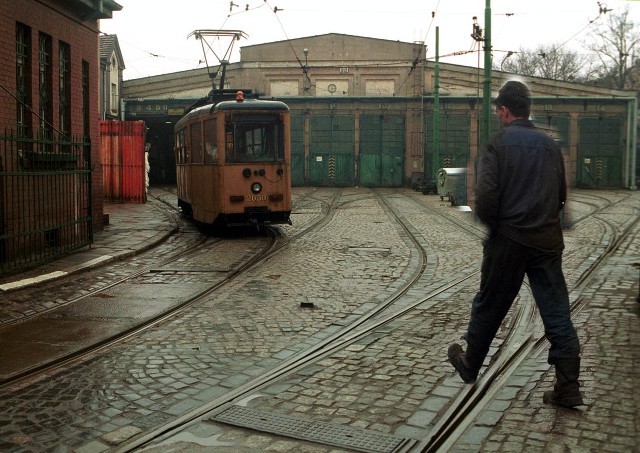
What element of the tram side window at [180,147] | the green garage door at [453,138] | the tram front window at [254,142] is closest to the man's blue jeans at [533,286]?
the tram front window at [254,142]

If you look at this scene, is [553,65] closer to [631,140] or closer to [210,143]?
[631,140]

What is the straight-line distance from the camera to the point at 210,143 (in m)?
16.1

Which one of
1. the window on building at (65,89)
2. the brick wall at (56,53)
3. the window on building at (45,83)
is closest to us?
the brick wall at (56,53)

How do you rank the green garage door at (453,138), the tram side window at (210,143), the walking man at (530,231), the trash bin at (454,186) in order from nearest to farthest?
the walking man at (530,231) < the tram side window at (210,143) < the trash bin at (454,186) < the green garage door at (453,138)

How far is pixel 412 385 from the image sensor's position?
Result: 5465 mm

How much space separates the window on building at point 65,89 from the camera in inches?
571

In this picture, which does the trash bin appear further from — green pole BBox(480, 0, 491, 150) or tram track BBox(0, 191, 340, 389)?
tram track BBox(0, 191, 340, 389)

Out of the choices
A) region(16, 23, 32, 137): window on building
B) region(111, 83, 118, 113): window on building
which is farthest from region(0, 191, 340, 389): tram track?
region(111, 83, 118, 113): window on building

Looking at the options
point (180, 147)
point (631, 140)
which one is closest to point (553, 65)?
point (631, 140)

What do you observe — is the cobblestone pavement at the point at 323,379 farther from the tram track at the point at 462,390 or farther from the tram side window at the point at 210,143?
the tram side window at the point at 210,143

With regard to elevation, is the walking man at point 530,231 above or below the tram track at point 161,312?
above

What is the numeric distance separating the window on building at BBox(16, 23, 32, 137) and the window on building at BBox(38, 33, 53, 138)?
0.63 m

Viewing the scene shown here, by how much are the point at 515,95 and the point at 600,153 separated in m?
44.0

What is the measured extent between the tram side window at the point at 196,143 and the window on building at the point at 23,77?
15.7 feet
